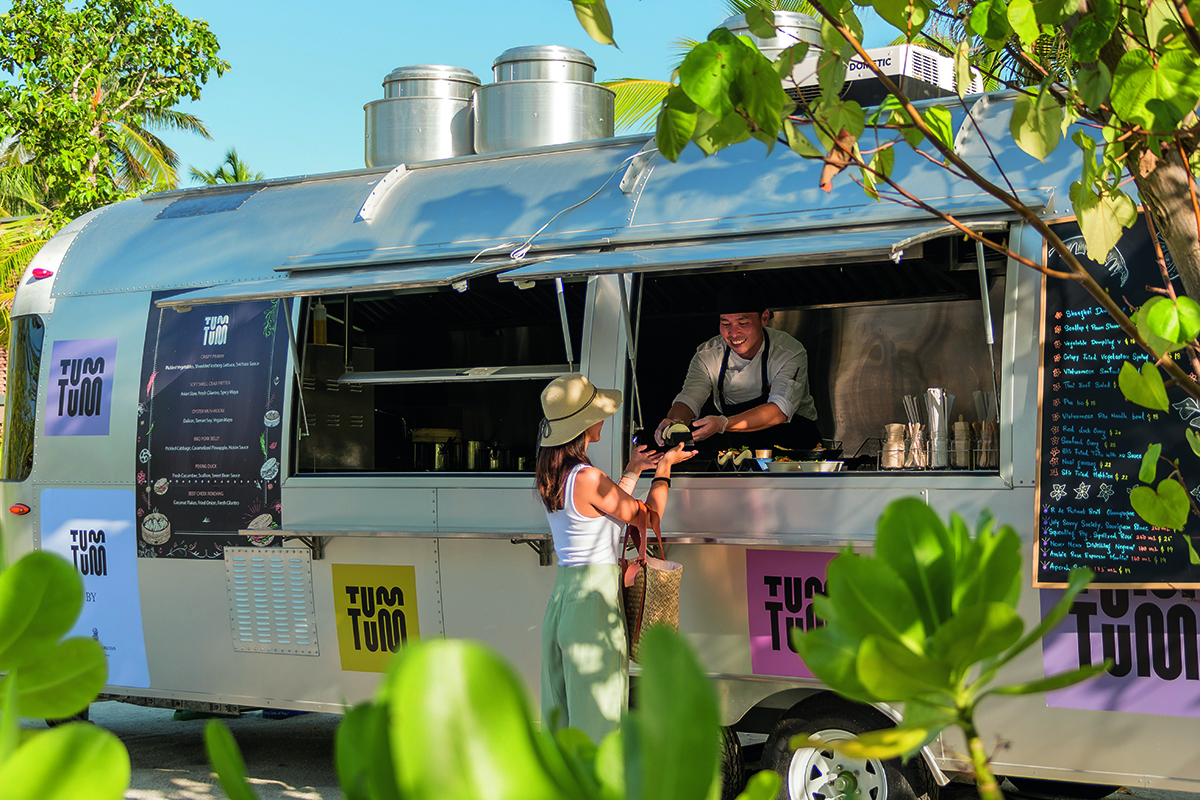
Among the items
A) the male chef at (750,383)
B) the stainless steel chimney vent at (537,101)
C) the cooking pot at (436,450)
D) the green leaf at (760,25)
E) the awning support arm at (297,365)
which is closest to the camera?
the green leaf at (760,25)

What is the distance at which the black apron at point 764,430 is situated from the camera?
558 centimetres

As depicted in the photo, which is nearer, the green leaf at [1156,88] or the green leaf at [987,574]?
the green leaf at [987,574]

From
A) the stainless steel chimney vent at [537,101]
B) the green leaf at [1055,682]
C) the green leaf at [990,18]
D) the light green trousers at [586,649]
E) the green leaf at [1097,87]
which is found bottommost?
the light green trousers at [586,649]

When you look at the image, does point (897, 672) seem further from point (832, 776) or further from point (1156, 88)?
point (832, 776)

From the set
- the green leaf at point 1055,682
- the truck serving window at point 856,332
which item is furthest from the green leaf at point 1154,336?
the truck serving window at point 856,332

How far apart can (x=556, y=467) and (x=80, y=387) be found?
323 cm

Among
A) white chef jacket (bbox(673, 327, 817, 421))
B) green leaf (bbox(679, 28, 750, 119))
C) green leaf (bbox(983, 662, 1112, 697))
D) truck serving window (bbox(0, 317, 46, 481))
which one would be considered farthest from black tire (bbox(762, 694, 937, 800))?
truck serving window (bbox(0, 317, 46, 481))

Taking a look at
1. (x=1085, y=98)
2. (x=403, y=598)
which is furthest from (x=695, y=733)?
(x=403, y=598)

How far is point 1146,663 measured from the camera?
3.81 m

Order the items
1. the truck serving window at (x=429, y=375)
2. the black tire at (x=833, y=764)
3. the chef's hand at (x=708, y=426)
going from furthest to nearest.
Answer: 1. the truck serving window at (x=429, y=375)
2. the chef's hand at (x=708, y=426)
3. the black tire at (x=833, y=764)

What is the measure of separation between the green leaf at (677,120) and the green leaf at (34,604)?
1.26 meters

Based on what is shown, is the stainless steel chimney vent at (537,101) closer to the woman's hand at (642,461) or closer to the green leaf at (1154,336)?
the woman's hand at (642,461)

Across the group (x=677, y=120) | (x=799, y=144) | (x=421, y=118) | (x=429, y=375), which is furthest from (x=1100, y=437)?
(x=421, y=118)

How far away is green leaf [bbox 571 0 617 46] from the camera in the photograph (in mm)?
1478
